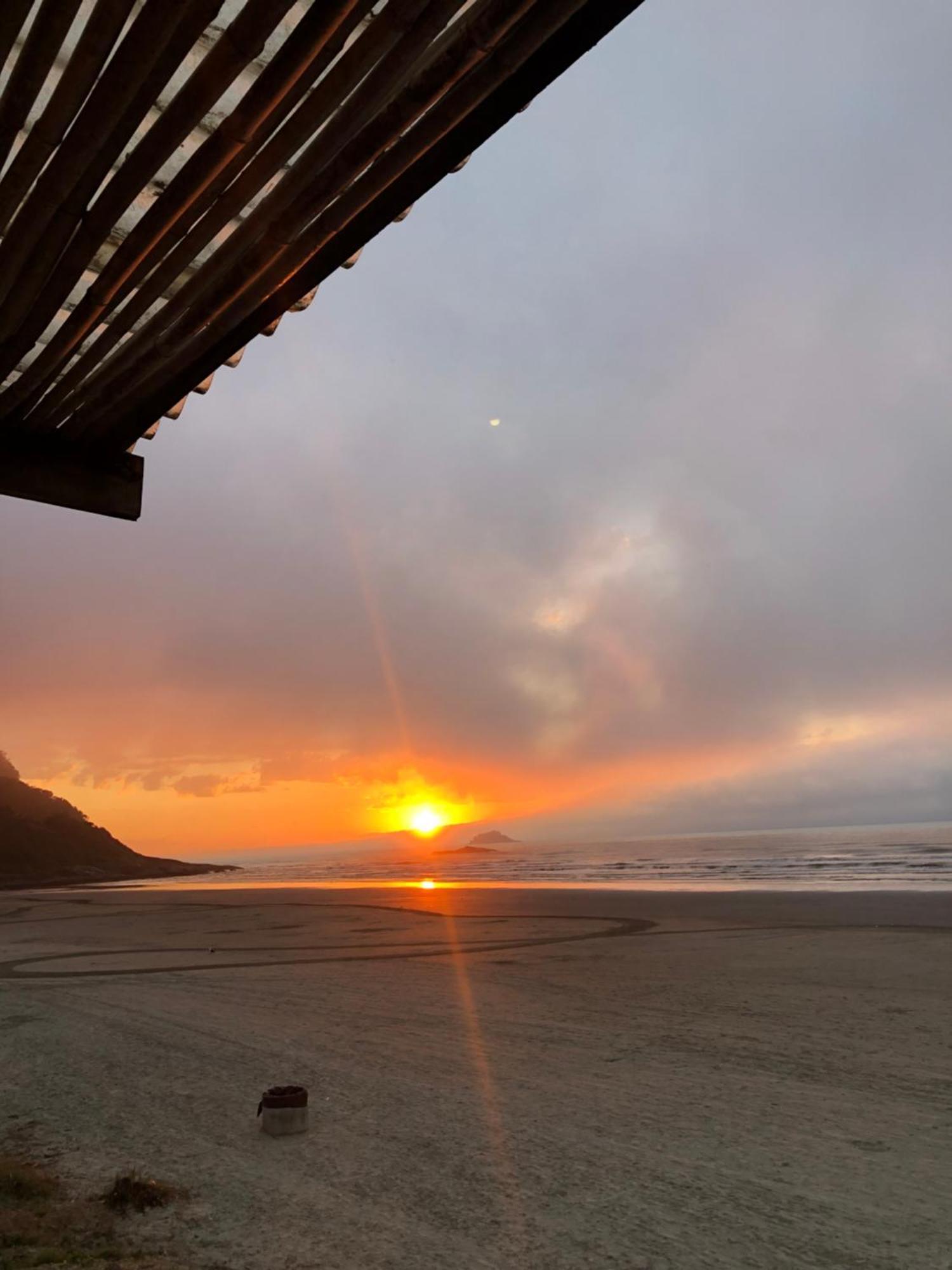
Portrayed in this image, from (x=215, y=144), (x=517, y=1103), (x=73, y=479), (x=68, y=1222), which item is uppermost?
(x=215, y=144)

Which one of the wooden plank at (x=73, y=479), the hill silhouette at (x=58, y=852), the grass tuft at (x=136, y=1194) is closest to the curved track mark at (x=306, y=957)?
the grass tuft at (x=136, y=1194)

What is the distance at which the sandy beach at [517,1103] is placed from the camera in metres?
3.03

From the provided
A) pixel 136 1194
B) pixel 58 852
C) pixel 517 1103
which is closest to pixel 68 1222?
pixel 136 1194

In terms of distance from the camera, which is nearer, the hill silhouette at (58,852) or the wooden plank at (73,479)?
the wooden plank at (73,479)

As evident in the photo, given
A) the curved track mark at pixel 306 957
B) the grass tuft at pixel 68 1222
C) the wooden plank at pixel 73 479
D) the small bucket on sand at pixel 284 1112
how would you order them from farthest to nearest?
the curved track mark at pixel 306 957, the small bucket on sand at pixel 284 1112, the wooden plank at pixel 73 479, the grass tuft at pixel 68 1222

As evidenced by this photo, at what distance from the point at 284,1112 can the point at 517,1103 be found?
4.39 feet

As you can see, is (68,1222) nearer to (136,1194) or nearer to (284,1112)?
(136,1194)

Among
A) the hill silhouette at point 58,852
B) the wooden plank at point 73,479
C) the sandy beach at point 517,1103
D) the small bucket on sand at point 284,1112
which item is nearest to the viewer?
the sandy beach at point 517,1103

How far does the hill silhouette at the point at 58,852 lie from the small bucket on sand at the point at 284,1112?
60.8 m

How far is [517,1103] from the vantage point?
4562mm

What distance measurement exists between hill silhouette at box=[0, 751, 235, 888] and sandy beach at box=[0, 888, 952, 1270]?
189 ft

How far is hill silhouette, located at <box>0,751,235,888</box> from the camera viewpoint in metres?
65.2

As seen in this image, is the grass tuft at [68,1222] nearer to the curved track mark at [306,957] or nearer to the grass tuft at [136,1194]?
the grass tuft at [136,1194]

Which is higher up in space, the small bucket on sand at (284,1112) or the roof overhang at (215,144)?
the roof overhang at (215,144)
